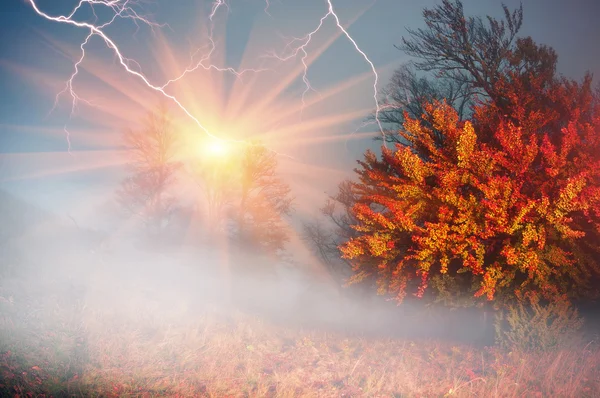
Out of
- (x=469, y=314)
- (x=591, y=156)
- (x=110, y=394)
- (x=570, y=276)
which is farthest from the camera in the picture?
(x=469, y=314)

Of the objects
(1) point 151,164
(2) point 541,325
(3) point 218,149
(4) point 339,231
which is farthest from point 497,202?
(1) point 151,164

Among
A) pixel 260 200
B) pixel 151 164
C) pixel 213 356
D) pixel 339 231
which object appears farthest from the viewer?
pixel 151 164

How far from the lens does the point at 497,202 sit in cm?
682

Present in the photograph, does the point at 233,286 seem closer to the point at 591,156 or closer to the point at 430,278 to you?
the point at 430,278

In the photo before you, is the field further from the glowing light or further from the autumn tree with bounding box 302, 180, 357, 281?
the glowing light

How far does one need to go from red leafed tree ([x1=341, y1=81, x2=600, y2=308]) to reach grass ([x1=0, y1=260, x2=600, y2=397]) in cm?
167

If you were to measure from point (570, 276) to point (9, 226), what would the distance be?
69.2ft

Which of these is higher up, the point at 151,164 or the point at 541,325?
the point at 151,164

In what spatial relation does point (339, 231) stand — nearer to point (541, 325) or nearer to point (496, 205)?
point (541, 325)

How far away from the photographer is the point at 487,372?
301 inches

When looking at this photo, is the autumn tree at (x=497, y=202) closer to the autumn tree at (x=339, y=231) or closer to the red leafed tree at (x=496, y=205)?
the red leafed tree at (x=496, y=205)

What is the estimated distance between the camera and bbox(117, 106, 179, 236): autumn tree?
24250 mm

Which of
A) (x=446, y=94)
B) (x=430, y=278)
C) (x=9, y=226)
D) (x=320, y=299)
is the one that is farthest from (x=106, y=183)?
(x=430, y=278)

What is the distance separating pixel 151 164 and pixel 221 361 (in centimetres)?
1981
